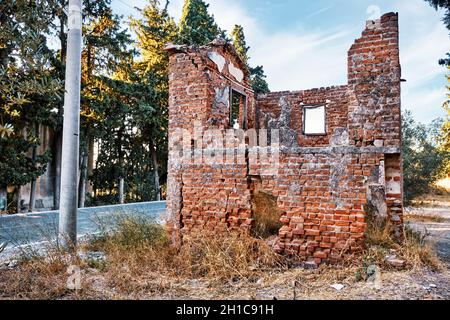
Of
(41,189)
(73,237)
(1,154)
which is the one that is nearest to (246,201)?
(73,237)

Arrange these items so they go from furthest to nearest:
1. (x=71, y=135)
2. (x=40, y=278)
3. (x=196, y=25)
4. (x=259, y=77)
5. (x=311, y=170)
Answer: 1. (x=259, y=77)
2. (x=196, y=25)
3. (x=71, y=135)
4. (x=311, y=170)
5. (x=40, y=278)

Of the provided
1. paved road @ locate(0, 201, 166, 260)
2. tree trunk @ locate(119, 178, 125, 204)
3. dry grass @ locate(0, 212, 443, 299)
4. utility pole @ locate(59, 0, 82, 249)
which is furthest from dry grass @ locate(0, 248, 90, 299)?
tree trunk @ locate(119, 178, 125, 204)

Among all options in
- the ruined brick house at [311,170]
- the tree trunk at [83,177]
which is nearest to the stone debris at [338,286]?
the ruined brick house at [311,170]

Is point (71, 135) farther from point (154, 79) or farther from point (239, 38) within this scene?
point (239, 38)

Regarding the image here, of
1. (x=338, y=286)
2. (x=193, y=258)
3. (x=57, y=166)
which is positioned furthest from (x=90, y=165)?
(x=338, y=286)

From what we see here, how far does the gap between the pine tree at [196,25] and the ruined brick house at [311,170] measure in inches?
490

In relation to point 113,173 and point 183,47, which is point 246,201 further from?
point 113,173

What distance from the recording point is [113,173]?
15.7 m

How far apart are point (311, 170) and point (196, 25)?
15.7 metres

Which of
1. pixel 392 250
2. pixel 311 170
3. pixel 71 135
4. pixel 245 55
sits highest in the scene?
pixel 245 55

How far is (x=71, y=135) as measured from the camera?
17.5ft

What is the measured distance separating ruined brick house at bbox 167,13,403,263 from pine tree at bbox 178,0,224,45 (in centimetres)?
1245

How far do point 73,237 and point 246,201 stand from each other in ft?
9.98

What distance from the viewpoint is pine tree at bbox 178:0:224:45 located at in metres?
17.3
